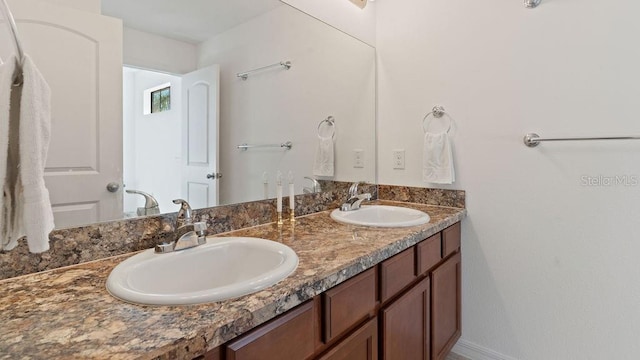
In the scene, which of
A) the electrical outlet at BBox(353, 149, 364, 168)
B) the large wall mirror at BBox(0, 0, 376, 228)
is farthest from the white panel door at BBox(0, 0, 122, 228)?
the electrical outlet at BBox(353, 149, 364, 168)

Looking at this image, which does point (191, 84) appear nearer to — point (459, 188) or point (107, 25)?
point (107, 25)

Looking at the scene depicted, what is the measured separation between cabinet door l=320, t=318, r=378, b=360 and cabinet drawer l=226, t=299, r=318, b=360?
9 cm

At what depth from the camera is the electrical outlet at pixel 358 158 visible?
1.98 metres

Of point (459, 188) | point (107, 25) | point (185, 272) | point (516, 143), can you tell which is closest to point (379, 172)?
point (459, 188)

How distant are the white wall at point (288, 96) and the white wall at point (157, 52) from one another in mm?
63

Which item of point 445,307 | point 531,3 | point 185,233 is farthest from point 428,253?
point 531,3

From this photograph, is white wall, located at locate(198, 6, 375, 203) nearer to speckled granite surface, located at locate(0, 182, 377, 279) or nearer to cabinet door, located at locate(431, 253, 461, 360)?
speckled granite surface, located at locate(0, 182, 377, 279)

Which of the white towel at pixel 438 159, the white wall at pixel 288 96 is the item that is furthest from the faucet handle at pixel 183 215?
the white towel at pixel 438 159

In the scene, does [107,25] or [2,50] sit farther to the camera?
[107,25]

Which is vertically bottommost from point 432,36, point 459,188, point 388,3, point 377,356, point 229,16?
point 377,356

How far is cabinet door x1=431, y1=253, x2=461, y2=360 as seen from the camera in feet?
4.69

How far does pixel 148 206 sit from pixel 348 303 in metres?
0.70

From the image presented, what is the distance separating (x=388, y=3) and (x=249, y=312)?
6.54 feet

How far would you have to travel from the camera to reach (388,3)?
2004 millimetres
